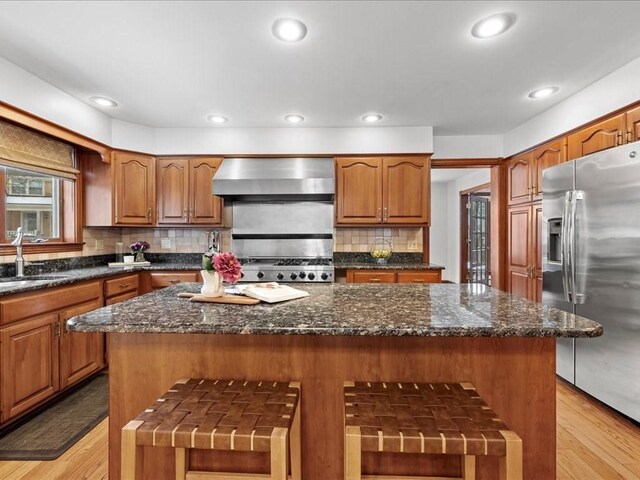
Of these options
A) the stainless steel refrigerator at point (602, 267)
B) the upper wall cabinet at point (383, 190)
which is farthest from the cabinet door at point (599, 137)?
the upper wall cabinet at point (383, 190)

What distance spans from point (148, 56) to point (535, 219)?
11.6 ft

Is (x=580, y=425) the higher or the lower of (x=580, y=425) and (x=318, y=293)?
the lower

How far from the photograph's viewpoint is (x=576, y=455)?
1.89 m

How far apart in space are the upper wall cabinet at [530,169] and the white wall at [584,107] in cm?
10

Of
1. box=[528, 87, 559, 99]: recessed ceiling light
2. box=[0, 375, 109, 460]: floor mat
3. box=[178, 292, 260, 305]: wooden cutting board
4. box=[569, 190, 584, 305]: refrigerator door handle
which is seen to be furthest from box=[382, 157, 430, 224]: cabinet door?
box=[0, 375, 109, 460]: floor mat

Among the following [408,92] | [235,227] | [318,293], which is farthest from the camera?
[235,227]

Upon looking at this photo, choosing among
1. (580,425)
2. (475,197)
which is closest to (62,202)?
(580,425)

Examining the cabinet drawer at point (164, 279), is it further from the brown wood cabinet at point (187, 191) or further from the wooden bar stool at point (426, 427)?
the wooden bar stool at point (426, 427)

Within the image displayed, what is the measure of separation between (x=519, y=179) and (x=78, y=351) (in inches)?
173

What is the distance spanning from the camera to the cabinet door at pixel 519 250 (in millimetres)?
3421

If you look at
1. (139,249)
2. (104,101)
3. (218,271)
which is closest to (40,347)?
(139,249)

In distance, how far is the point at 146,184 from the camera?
3.71 metres

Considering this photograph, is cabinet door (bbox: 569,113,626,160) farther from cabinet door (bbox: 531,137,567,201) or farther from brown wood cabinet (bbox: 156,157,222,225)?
brown wood cabinet (bbox: 156,157,222,225)

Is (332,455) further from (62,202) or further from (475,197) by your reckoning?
(475,197)
